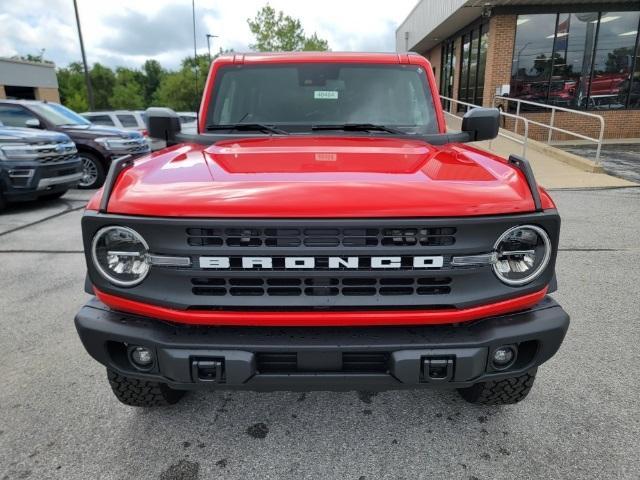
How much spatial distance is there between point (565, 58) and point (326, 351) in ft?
54.9

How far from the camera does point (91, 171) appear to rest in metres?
10.1

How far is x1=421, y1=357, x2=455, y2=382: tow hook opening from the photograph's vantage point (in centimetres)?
181

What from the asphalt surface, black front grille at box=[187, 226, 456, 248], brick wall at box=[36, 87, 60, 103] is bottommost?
the asphalt surface

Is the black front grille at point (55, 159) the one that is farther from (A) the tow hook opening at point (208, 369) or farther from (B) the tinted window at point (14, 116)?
(A) the tow hook opening at point (208, 369)

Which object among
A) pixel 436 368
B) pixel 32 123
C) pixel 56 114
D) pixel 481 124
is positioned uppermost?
pixel 481 124

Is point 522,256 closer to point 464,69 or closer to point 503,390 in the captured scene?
point 503,390

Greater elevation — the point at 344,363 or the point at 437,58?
the point at 437,58

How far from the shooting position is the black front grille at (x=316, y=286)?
1835mm

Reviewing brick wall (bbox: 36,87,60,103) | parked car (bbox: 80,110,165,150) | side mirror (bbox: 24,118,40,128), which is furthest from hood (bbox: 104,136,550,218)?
brick wall (bbox: 36,87,60,103)

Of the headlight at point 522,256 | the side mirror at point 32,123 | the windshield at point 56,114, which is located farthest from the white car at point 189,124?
the side mirror at point 32,123

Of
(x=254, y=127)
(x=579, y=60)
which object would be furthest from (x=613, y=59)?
(x=254, y=127)

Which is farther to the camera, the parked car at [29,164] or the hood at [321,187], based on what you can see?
the parked car at [29,164]

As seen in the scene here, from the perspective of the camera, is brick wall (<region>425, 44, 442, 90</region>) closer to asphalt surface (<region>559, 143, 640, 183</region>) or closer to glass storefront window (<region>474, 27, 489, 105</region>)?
glass storefront window (<region>474, 27, 489, 105</region>)

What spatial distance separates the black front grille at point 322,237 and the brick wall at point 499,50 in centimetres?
1548
